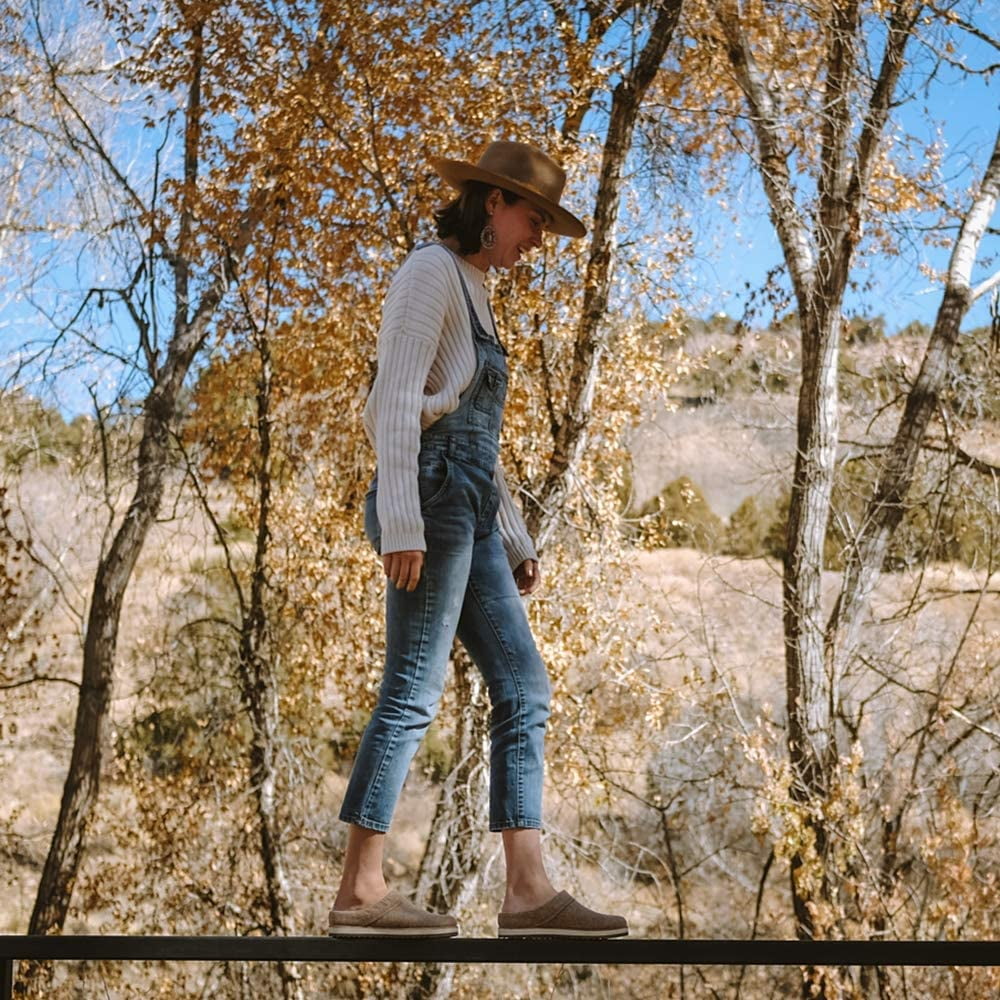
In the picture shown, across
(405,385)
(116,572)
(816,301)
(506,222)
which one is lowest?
(116,572)

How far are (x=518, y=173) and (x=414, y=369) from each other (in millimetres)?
411

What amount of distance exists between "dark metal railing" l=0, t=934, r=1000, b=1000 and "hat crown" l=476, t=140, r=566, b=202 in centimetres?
121

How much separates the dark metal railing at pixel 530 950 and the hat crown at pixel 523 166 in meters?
1.21

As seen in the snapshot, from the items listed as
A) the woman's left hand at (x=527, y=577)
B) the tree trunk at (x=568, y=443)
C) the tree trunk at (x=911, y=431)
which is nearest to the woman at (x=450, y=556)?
the woman's left hand at (x=527, y=577)

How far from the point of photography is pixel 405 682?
1969mm

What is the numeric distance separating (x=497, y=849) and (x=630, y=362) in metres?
3.29

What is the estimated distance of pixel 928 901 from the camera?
873 cm

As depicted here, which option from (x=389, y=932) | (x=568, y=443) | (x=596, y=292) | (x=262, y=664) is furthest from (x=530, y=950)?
(x=262, y=664)

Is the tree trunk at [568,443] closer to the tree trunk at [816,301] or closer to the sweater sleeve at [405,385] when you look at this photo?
the tree trunk at [816,301]

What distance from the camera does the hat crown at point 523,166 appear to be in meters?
2.13

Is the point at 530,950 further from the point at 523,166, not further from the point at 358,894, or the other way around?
the point at 523,166

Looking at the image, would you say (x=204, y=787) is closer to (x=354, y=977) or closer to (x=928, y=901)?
(x=354, y=977)

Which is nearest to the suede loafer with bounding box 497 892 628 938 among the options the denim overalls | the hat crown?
the denim overalls

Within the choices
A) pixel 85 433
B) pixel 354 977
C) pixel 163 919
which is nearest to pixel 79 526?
pixel 85 433
